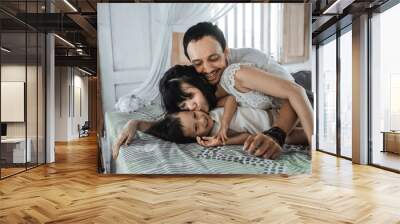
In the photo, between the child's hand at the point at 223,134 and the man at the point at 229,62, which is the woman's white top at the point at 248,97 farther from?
the child's hand at the point at 223,134

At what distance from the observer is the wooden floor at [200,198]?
3.90m

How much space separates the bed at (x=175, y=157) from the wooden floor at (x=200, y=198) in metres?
0.16

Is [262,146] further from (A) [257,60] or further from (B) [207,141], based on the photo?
(A) [257,60]

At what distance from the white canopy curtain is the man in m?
0.17

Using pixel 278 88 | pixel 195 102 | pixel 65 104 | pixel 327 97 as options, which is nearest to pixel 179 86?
pixel 195 102

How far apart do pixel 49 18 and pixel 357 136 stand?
691cm

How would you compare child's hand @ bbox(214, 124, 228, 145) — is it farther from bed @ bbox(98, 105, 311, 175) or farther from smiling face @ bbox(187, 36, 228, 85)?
smiling face @ bbox(187, 36, 228, 85)

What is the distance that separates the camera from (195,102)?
6.13 metres

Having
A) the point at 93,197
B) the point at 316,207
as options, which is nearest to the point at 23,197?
the point at 93,197

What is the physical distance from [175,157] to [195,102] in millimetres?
971

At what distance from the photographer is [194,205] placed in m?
4.40

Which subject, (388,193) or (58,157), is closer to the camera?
(388,193)

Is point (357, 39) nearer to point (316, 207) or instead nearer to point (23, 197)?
point (316, 207)

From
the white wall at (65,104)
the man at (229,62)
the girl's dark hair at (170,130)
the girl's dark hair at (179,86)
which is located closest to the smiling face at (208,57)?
the man at (229,62)
